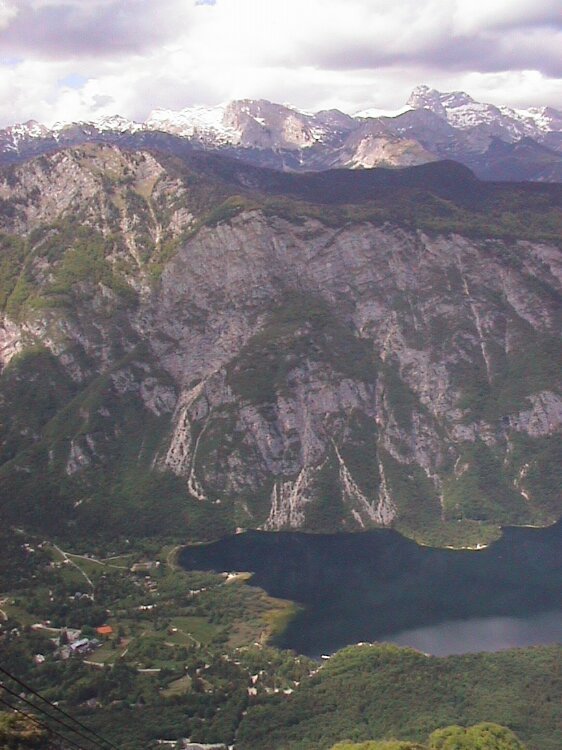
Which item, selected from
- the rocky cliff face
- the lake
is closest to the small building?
the lake

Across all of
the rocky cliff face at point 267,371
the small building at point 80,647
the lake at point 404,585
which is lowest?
the small building at point 80,647

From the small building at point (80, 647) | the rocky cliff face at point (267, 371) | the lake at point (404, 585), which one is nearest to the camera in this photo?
the small building at point (80, 647)

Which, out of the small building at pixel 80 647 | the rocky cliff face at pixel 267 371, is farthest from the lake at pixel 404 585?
the small building at pixel 80 647

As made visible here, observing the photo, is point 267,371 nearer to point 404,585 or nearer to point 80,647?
point 404,585

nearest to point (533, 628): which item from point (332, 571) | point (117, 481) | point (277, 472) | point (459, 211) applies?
point (332, 571)

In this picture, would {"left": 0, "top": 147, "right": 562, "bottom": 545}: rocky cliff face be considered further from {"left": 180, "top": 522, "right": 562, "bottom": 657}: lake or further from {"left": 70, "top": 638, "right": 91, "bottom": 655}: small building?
{"left": 70, "top": 638, "right": 91, "bottom": 655}: small building

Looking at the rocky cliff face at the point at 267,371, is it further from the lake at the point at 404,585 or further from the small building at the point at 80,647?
the small building at the point at 80,647

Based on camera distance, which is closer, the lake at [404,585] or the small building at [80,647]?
the small building at [80,647]
